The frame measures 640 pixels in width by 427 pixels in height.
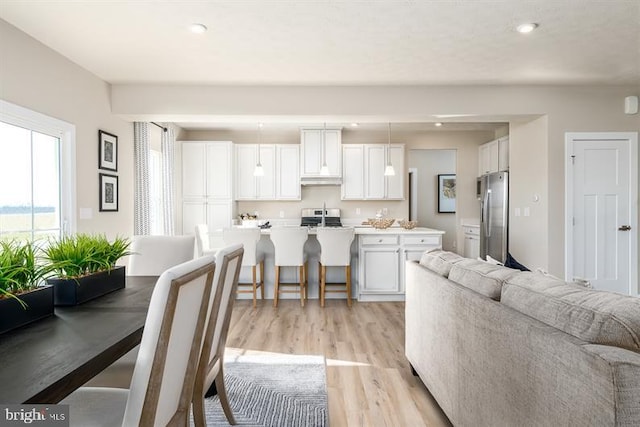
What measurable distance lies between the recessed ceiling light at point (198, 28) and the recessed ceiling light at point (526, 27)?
8.05ft

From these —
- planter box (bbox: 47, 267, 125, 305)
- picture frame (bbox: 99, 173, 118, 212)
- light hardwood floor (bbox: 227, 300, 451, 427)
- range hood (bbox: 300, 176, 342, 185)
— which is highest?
range hood (bbox: 300, 176, 342, 185)

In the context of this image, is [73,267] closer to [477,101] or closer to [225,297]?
[225,297]

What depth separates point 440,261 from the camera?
7.25 ft

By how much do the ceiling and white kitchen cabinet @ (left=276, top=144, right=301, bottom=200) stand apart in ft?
7.28

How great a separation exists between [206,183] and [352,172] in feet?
8.00

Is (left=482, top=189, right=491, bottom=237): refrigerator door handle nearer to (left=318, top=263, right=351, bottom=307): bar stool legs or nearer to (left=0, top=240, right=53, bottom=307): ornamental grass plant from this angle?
(left=318, top=263, right=351, bottom=307): bar stool legs

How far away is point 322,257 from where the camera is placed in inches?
171

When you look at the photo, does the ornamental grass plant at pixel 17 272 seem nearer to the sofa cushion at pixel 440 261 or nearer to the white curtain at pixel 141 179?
the sofa cushion at pixel 440 261

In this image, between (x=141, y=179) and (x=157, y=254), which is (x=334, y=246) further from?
(x=141, y=179)

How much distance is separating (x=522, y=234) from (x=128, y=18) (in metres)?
4.85

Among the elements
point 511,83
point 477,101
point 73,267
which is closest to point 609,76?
point 511,83

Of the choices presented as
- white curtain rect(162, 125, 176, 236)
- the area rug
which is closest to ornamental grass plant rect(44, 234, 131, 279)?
the area rug

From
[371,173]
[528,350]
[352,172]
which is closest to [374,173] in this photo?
[371,173]

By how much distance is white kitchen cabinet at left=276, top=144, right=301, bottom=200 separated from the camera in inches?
248
